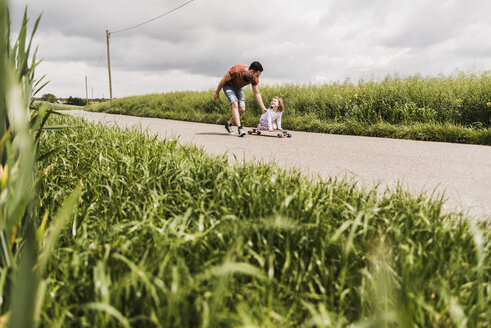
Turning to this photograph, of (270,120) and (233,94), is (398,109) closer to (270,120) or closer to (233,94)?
(270,120)

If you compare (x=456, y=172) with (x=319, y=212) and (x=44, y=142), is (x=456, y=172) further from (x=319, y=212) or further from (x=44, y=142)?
(x=44, y=142)

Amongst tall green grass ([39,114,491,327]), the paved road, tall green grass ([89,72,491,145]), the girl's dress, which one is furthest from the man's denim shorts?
tall green grass ([39,114,491,327])

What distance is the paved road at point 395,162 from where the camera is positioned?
3.46 metres

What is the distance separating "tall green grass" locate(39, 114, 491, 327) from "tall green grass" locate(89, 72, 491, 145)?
5.81 m

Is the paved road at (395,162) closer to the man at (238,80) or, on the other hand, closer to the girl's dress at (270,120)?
the man at (238,80)

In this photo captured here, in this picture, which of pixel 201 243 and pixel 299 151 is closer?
pixel 201 243

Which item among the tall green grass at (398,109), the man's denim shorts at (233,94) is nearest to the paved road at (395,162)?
the tall green grass at (398,109)

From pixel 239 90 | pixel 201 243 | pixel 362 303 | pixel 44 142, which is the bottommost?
pixel 362 303

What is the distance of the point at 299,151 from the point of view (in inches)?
232

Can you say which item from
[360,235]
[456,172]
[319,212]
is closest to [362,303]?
[360,235]

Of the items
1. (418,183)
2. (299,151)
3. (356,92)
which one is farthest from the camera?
(356,92)

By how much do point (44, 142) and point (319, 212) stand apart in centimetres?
372

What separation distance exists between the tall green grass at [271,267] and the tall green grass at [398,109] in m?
5.81

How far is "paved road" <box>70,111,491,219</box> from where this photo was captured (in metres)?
3.46
